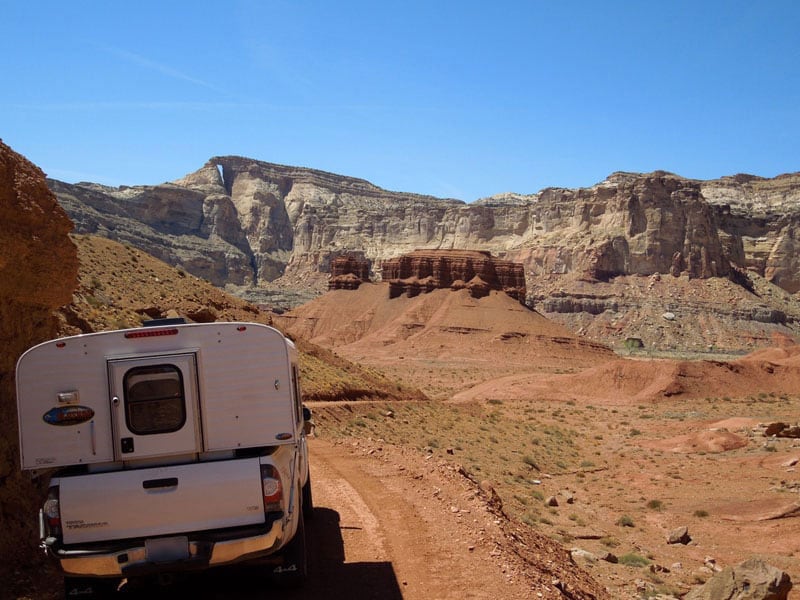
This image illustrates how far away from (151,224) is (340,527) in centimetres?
19457

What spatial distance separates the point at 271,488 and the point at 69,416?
1971 millimetres

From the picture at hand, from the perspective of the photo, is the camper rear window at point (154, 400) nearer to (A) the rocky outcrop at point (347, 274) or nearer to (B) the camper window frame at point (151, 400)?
(B) the camper window frame at point (151, 400)

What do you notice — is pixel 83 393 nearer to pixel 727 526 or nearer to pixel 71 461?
pixel 71 461

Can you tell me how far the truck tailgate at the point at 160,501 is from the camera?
20.8 ft

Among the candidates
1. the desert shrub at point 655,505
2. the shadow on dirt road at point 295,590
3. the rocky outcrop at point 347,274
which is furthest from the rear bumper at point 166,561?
the rocky outcrop at point 347,274

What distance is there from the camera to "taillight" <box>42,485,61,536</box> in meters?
6.35

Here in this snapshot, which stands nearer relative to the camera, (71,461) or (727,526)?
(71,461)

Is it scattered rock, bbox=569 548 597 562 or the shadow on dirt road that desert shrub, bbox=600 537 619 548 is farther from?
the shadow on dirt road

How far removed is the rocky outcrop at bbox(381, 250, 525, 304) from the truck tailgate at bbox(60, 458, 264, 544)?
109m

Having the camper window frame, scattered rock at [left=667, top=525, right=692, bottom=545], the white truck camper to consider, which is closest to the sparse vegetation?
scattered rock at [left=667, top=525, right=692, bottom=545]

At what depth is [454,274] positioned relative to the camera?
119 metres

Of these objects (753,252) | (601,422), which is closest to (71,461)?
(601,422)

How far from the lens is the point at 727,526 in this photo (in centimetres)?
1812

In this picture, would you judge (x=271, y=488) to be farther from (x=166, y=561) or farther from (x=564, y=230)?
(x=564, y=230)
